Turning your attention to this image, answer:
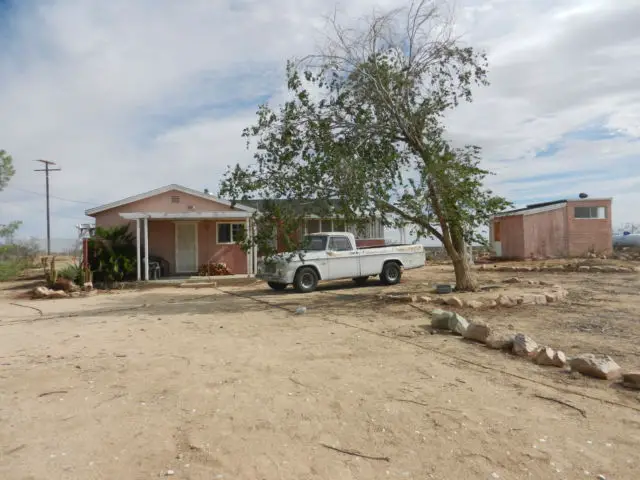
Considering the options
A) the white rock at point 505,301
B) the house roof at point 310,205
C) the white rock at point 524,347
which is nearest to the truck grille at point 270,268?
the house roof at point 310,205

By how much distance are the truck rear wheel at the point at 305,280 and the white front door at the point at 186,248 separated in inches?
313

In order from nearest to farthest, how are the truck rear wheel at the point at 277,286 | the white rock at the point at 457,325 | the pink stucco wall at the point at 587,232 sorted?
the white rock at the point at 457,325, the truck rear wheel at the point at 277,286, the pink stucco wall at the point at 587,232

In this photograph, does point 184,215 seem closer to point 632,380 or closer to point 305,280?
point 305,280

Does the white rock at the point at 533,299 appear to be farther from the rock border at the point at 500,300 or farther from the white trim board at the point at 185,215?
the white trim board at the point at 185,215

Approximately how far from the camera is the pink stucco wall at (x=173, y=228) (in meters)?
20.0

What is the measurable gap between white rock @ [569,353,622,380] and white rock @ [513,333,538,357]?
2.13 feet

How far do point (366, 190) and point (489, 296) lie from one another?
369 centimetres

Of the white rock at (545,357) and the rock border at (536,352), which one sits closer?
the rock border at (536,352)

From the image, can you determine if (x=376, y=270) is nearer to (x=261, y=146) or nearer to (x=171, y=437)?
(x=261, y=146)

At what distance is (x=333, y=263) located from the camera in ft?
46.7

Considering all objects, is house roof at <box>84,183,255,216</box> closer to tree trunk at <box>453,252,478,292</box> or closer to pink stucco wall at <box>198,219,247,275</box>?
pink stucco wall at <box>198,219,247,275</box>

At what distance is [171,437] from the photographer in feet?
12.0

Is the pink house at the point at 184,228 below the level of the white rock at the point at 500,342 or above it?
above

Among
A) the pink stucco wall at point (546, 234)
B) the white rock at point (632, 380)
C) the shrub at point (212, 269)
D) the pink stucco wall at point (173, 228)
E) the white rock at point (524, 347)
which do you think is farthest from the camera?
the pink stucco wall at point (546, 234)
